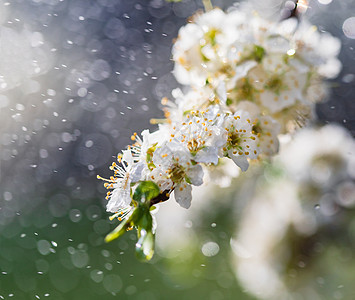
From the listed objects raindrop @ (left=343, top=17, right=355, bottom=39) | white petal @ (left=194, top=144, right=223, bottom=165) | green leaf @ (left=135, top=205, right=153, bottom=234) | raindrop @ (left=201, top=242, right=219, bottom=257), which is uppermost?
white petal @ (left=194, top=144, right=223, bottom=165)

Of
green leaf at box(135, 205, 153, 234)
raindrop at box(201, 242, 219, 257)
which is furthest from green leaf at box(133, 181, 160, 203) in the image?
raindrop at box(201, 242, 219, 257)

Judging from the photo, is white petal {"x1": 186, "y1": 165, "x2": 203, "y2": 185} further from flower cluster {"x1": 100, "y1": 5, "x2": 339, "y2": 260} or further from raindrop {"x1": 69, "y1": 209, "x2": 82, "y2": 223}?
raindrop {"x1": 69, "y1": 209, "x2": 82, "y2": 223}

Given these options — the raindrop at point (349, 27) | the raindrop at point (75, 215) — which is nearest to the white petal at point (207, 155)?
the raindrop at point (349, 27)

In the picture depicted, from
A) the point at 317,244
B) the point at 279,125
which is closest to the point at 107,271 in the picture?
the point at 317,244

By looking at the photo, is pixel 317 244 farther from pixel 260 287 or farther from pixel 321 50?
pixel 321 50

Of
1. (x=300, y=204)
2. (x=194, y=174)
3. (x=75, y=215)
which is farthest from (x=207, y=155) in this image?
(x=75, y=215)

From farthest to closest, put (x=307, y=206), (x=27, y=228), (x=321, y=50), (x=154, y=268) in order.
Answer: (x=27, y=228)
(x=154, y=268)
(x=307, y=206)
(x=321, y=50)
